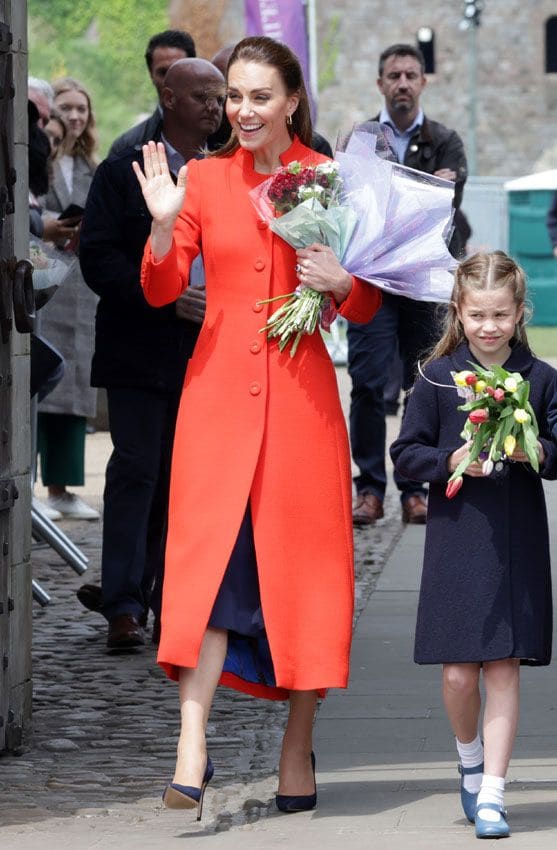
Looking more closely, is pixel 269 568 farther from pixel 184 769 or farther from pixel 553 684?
pixel 553 684

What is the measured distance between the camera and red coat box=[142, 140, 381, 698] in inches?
198

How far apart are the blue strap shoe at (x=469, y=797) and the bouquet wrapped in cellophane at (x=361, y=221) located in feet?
3.61

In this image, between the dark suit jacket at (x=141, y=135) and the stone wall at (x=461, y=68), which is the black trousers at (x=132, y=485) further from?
the stone wall at (x=461, y=68)

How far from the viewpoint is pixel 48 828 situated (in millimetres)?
4977

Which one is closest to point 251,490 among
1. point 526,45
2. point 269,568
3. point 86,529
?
point 269,568

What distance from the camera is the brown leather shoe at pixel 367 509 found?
1012 cm

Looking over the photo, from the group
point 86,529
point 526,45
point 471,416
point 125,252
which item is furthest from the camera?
point 526,45

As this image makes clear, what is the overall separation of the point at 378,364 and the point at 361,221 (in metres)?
4.83

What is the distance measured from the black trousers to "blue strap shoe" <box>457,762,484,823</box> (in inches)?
89.9

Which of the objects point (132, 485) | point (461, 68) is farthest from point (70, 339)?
point (461, 68)

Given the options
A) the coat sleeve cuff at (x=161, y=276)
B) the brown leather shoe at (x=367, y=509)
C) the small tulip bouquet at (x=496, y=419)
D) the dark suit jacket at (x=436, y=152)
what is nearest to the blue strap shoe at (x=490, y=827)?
the small tulip bouquet at (x=496, y=419)

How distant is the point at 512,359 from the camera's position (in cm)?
499

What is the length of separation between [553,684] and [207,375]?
2.01 m

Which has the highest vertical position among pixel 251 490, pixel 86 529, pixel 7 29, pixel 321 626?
pixel 7 29
